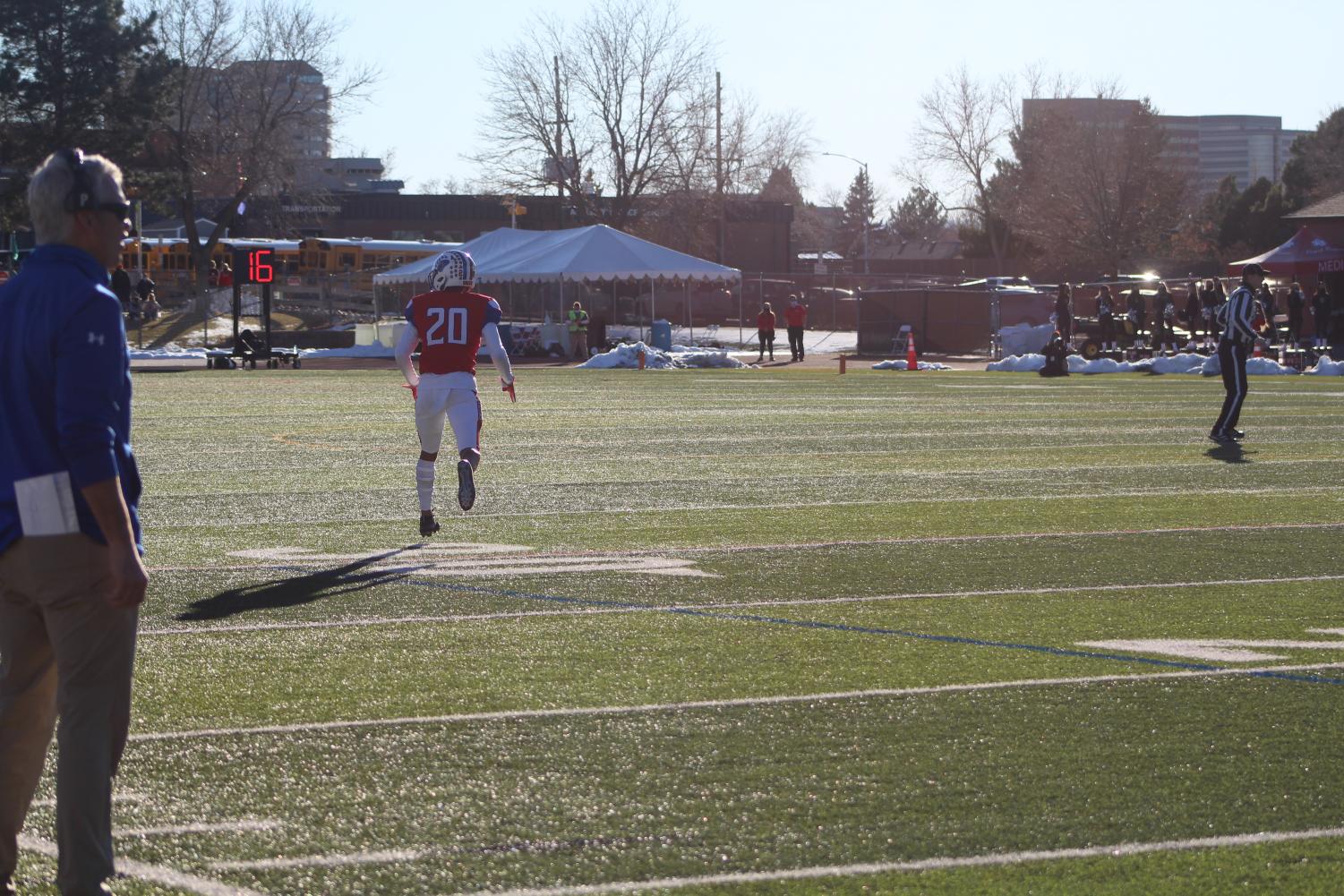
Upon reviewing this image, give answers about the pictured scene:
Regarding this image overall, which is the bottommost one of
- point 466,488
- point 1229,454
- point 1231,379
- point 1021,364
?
point 1229,454

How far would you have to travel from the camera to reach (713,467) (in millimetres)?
15625

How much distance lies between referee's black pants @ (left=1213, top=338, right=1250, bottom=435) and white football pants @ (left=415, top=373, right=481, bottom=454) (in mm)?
8696

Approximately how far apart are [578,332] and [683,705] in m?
38.8

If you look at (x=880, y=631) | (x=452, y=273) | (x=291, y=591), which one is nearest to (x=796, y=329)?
(x=452, y=273)

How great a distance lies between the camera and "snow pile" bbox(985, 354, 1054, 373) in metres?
36.7

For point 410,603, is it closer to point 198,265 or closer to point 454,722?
point 454,722

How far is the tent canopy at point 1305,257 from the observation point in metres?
48.3

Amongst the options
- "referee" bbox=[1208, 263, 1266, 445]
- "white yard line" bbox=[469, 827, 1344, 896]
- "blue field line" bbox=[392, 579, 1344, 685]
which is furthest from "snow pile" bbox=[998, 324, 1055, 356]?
"white yard line" bbox=[469, 827, 1344, 896]

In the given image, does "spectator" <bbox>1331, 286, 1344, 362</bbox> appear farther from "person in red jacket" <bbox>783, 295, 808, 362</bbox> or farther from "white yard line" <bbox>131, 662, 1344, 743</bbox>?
"white yard line" <bbox>131, 662, 1344, 743</bbox>

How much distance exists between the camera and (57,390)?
3.76m

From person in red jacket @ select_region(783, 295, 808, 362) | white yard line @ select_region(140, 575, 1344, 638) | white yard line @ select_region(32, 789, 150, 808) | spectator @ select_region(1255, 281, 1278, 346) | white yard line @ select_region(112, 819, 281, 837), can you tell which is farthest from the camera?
person in red jacket @ select_region(783, 295, 808, 362)

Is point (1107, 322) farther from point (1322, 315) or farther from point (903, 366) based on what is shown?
point (903, 366)

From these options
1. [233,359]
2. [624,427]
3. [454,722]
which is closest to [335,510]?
[454,722]

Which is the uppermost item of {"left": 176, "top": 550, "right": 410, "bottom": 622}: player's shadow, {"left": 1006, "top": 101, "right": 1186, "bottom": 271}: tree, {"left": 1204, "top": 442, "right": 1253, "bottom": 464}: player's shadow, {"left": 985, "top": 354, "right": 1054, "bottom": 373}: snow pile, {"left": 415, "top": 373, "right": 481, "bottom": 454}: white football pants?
{"left": 1006, "top": 101, "right": 1186, "bottom": 271}: tree
